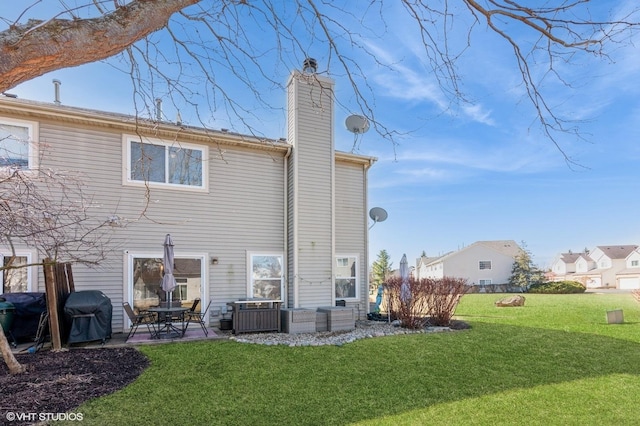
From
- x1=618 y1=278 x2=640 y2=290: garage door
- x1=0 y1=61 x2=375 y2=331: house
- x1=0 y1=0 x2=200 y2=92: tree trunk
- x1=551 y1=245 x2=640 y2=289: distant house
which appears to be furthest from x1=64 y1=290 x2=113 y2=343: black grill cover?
x1=551 y1=245 x2=640 y2=289: distant house

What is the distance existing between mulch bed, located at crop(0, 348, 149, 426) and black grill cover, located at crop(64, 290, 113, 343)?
0.42 meters

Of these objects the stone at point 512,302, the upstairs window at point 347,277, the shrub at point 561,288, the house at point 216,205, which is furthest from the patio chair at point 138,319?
the shrub at point 561,288

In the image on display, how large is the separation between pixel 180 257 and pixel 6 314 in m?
3.45

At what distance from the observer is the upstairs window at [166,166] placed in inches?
359

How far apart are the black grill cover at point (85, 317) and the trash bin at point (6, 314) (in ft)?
3.07

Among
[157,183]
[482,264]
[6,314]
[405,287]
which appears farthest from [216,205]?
[482,264]

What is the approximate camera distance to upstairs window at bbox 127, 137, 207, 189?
9125 mm

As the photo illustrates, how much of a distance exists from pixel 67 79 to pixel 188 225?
6.10 meters

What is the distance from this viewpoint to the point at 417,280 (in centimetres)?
1034

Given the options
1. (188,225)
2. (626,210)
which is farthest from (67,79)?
(626,210)

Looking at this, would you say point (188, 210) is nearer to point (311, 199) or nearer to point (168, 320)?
point (168, 320)

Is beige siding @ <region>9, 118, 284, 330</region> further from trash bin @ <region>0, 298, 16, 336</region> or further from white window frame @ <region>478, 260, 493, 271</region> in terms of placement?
white window frame @ <region>478, 260, 493, 271</region>

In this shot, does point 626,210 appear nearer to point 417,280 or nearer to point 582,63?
point 417,280

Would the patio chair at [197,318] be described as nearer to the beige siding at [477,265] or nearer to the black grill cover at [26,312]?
the black grill cover at [26,312]
